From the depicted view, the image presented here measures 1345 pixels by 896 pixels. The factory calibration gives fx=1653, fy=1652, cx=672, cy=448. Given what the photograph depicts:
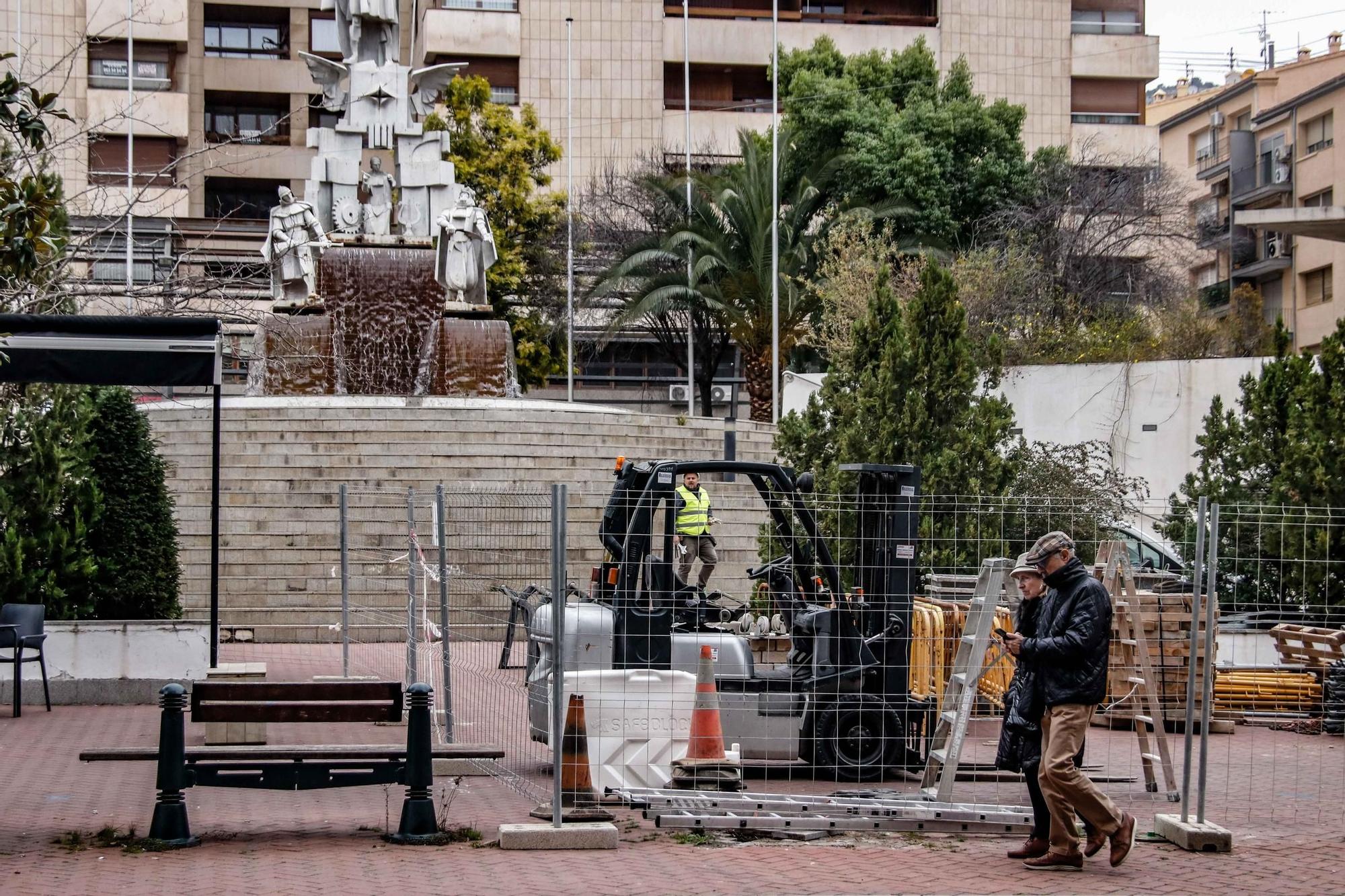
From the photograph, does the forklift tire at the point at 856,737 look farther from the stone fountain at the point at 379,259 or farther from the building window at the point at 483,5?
the building window at the point at 483,5

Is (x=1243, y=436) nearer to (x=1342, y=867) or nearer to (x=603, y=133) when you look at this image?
(x=1342, y=867)

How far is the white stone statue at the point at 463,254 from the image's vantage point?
29828mm

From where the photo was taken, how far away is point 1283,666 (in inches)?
512

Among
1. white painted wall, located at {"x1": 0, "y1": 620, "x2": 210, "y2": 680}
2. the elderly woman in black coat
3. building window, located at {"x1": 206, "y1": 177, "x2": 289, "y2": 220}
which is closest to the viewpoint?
the elderly woman in black coat

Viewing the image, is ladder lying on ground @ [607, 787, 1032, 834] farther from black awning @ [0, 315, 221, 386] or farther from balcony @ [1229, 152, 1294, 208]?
balcony @ [1229, 152, 1294, 208]

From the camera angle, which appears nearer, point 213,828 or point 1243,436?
point 213,828

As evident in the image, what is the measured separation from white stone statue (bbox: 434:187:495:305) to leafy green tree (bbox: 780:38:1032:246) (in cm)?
1492

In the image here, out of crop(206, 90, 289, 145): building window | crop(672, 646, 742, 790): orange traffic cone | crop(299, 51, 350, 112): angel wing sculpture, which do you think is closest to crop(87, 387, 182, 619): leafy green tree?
crop(672, 646, 742, 790): orange traffic cone

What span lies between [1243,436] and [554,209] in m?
31.6

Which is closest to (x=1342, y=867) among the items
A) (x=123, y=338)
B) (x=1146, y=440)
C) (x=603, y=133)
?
(x=123, y=338)

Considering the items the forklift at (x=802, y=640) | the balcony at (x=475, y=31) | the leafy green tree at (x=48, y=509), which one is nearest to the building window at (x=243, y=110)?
the balcony at (x=475, y=31)

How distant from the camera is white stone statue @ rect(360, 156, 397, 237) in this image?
1296 inches

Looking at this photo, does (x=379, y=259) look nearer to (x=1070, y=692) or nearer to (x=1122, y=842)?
(x=1070, y=692)

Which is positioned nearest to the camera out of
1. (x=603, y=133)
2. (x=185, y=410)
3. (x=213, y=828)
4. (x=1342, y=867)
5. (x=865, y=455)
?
(x=1342, y=867)
